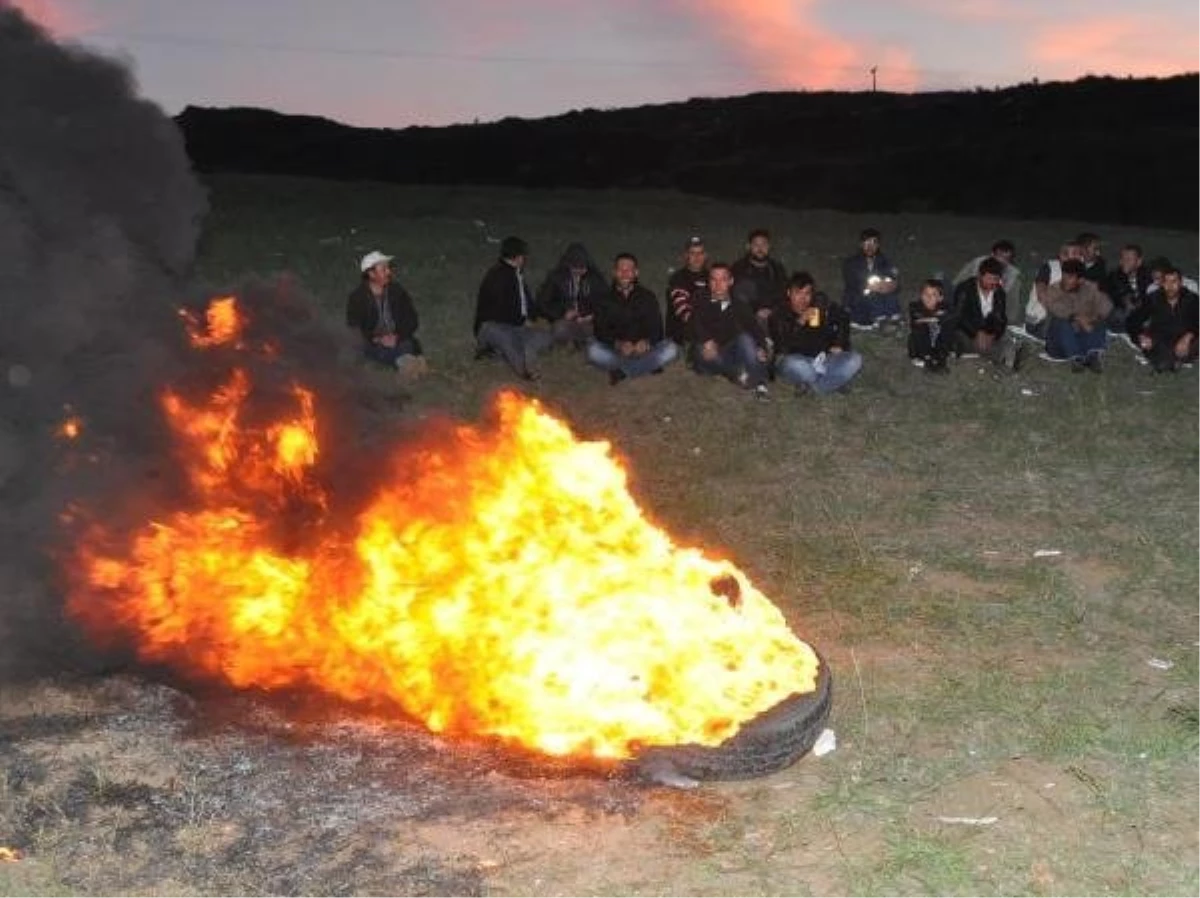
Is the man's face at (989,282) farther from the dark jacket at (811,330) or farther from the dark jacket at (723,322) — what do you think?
the dark jacket at (723,322)

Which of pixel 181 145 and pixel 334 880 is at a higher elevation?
pixel 181 145

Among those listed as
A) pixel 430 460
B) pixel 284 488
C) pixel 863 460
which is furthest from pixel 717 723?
pixel 863 460

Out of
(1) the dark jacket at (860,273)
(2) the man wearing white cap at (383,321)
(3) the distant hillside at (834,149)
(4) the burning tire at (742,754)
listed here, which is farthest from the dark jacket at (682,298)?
(3) the distant hillside at (834,149)

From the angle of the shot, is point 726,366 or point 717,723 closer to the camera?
point 717,723

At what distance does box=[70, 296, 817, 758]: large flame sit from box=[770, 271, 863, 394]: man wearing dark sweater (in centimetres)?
654

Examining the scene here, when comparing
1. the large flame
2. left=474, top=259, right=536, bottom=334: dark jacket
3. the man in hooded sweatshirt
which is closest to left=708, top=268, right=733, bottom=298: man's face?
the man in hooded sweatshirt

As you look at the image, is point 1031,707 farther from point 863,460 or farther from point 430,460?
point 863,460

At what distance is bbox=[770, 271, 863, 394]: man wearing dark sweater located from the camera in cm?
1288

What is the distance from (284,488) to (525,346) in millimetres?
7053

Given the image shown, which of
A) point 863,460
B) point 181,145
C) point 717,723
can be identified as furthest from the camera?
point 863,460

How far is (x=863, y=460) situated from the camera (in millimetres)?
10758

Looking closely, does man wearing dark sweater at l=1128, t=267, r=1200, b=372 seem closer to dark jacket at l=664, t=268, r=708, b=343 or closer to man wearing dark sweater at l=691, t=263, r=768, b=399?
man wearing dark sweater at l=691, t=263, r=768, b=399

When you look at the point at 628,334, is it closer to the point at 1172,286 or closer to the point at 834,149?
the point at 1172,286

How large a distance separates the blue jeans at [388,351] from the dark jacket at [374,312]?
74 mm
